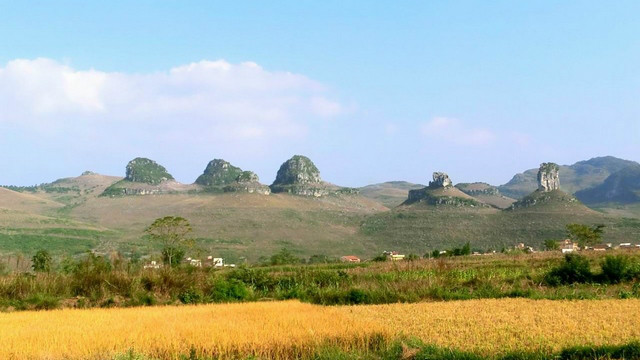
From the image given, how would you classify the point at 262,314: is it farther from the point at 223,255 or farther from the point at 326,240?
the point at 326,240

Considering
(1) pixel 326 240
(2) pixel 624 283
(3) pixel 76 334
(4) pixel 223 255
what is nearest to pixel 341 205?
(1) pixel 326 240

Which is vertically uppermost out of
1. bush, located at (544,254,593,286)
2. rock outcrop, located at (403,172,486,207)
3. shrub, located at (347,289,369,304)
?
rock outcrop, located at (403,172,486,207)

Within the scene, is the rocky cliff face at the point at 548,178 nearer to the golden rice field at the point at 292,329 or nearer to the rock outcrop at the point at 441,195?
the rock outcrop at the point at 441,195

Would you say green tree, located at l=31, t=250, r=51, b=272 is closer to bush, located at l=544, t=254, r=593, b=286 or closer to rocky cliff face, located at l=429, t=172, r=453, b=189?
bush, located at l=544, t=254, r=593, b=286

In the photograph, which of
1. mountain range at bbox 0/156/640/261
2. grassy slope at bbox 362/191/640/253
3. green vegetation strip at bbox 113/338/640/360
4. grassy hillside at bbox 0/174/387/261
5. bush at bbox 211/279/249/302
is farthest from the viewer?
grassy hillside at bbox 0/174/387/261

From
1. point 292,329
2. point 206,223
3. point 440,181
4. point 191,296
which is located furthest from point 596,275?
point 440,181

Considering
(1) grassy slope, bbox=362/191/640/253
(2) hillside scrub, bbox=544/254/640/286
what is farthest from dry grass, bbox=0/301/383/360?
(1) grassy slope, bbox=362/191/640/253

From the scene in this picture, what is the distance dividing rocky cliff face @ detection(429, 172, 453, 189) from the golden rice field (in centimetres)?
14349

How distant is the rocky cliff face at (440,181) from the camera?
525ft

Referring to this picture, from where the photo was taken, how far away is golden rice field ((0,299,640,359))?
37.9ft

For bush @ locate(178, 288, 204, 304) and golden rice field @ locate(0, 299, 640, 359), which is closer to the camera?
golden rice field @ locate(0, 299, 640, 359)

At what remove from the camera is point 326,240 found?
11675 cm

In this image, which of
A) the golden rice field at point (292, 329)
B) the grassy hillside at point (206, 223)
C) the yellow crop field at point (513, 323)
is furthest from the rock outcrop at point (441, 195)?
the golden rice field at point (292, 329)

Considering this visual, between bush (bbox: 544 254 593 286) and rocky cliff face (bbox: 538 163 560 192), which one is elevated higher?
rocky cliff face (bbox: 538 163 560 192)
